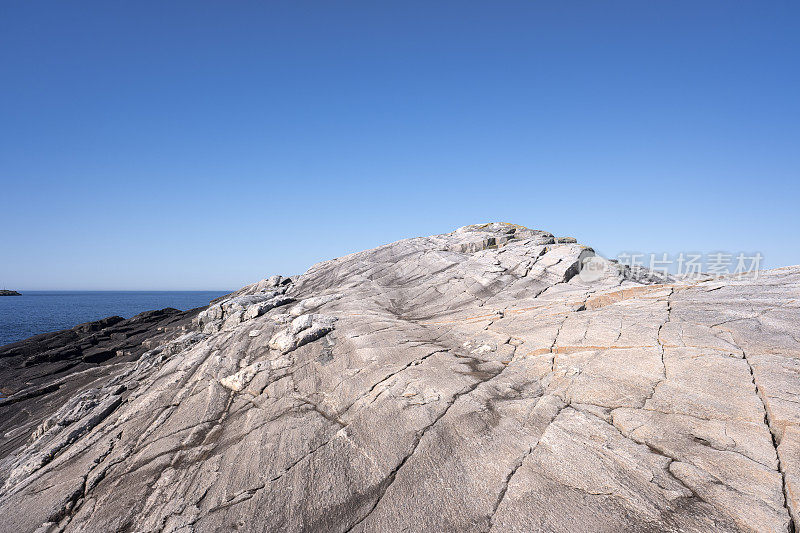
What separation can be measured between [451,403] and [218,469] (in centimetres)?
867

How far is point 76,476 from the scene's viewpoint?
13.7 metres

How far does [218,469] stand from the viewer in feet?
39.2

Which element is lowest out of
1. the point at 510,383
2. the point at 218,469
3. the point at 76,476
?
the point at 76,476

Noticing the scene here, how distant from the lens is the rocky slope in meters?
8.36

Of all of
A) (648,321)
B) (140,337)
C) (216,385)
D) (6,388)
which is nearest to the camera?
(648,321)

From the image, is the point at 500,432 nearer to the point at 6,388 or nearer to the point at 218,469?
the point at 218,469

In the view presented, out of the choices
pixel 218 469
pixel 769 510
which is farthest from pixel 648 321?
pixel 218 469

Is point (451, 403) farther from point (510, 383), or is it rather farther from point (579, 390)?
point (579, 390)

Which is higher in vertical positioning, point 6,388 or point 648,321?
point 648,321

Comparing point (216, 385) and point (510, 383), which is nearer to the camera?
point (510, 383)

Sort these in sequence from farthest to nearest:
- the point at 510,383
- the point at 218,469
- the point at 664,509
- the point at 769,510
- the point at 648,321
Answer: the point at 648,321 → the point at 510,383 → the point at 218,469 → the point at 664,509 → the point at 769,510

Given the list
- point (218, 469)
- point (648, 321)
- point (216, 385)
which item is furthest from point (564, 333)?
point (216, 385)

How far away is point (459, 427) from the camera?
37.1 ft

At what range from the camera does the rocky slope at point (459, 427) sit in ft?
27.4
